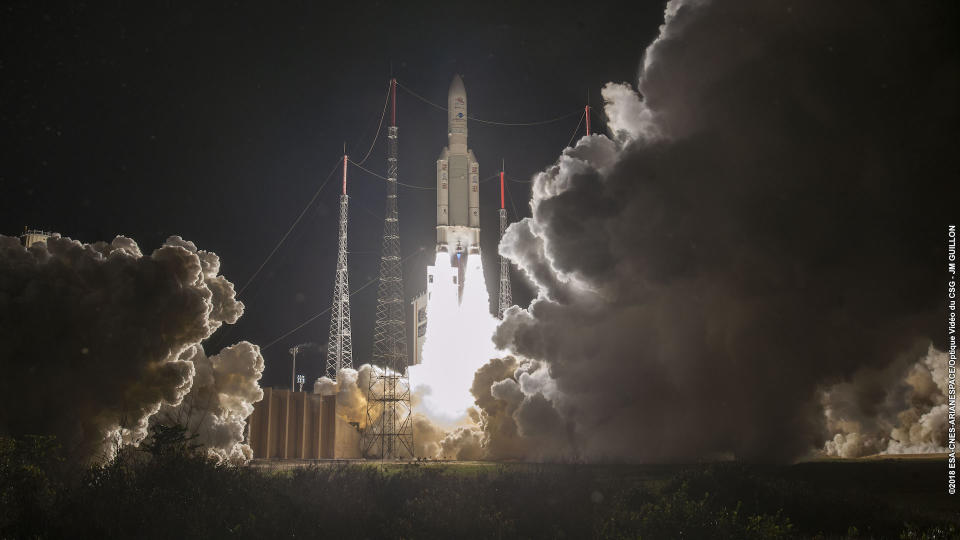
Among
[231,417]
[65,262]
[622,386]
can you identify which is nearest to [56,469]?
[65,262]

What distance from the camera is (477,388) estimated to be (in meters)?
Result: 61.9

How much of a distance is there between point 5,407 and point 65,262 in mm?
6701

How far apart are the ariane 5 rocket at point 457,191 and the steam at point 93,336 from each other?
37.0 m

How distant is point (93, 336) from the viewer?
37562 mm

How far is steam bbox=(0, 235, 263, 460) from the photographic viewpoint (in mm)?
36094

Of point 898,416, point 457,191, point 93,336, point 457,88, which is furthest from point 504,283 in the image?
point 93,336

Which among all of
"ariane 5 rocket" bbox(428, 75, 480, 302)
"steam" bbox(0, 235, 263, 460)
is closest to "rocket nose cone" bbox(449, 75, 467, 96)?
"ariane 5 rocket" bbox(428, 75, 480, 302)

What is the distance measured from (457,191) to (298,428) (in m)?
25.0

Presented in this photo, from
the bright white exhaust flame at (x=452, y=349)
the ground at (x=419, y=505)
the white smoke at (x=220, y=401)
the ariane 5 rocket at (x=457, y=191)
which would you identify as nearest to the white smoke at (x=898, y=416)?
the ground at (x=419, y=505)

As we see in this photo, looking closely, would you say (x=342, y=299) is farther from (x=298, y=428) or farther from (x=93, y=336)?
(x=93, y=336)

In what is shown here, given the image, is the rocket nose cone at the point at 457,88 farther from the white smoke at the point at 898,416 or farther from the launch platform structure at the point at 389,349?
the white smoke at the point at 898,416

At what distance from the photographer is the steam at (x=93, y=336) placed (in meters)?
36.1

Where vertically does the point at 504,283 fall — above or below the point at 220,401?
above

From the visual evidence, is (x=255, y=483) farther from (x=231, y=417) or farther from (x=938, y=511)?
(x=938, y=511)
